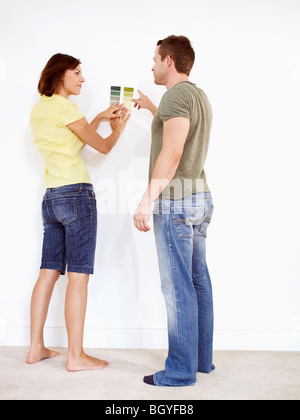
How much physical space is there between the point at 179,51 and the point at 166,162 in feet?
1.71

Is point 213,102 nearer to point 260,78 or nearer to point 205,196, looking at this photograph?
point 260,78

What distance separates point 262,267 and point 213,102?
3.17 feet

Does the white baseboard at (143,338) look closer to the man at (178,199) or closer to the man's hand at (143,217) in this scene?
the man at (178,199)

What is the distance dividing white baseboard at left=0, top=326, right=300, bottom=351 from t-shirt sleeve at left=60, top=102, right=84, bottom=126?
43.3 inches

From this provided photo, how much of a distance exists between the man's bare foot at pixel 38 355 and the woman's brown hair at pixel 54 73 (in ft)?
4.06

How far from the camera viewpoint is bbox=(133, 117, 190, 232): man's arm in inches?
61.0

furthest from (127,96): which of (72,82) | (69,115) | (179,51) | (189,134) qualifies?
(189,134)

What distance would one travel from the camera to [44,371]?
5.80 feet

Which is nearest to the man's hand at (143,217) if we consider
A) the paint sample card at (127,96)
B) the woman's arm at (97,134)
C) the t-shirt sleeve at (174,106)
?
the t-shirt sleeve at (174,106)

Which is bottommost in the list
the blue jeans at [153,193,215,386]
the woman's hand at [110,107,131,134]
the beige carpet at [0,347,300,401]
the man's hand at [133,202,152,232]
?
the beige carpet at [0,347,300,401]

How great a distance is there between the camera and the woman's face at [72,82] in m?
1.98

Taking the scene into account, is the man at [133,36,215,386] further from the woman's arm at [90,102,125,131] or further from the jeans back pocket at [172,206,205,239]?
the woman's arm at [90,102,125,131]

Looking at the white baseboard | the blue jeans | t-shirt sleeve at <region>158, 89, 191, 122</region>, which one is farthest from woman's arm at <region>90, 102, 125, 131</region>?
the white baseboard
